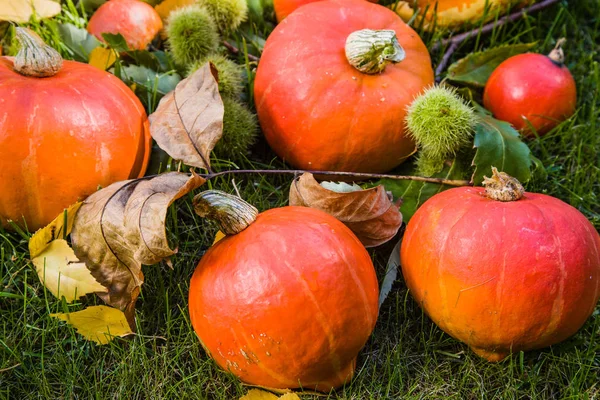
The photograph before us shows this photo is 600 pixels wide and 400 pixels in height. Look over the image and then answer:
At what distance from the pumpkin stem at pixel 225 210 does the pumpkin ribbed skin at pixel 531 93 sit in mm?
1420

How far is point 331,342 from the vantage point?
176 cm

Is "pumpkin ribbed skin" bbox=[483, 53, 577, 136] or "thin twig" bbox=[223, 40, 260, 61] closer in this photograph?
"pumpkin ribbed skin" bbox=[483, 53, 577, 136]

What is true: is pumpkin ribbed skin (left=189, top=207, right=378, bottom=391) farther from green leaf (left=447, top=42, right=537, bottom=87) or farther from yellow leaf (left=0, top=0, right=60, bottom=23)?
yellow leaf (left=0, top=0, right=60, bottom=23)

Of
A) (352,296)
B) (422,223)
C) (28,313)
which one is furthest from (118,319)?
(422,223)

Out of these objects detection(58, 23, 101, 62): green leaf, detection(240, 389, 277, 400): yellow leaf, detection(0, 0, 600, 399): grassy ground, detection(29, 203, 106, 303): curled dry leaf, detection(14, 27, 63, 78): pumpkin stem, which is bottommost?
detection(0, 0, 600, 399): grassy ground

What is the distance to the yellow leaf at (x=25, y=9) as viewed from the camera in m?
2.97

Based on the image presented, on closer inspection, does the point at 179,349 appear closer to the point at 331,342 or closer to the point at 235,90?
the point at 331,342

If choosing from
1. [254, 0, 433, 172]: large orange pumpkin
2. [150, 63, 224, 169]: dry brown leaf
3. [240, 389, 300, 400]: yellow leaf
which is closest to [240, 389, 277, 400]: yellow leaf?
[240, 389, 300, 400]: yellow leaf

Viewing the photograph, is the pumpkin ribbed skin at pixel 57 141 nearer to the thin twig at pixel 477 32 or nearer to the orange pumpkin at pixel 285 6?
the orange pumpkin at pixel 285 6

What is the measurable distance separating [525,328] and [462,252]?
272mm

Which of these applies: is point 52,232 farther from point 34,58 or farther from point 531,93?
point 531,93

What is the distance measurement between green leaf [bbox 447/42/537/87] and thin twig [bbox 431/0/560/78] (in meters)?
0.10

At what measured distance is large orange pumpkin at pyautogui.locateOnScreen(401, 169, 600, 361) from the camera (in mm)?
1830

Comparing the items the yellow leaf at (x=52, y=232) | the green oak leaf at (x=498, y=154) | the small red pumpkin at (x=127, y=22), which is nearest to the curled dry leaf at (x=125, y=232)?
the yellow leaf at (x=52, y=232)
